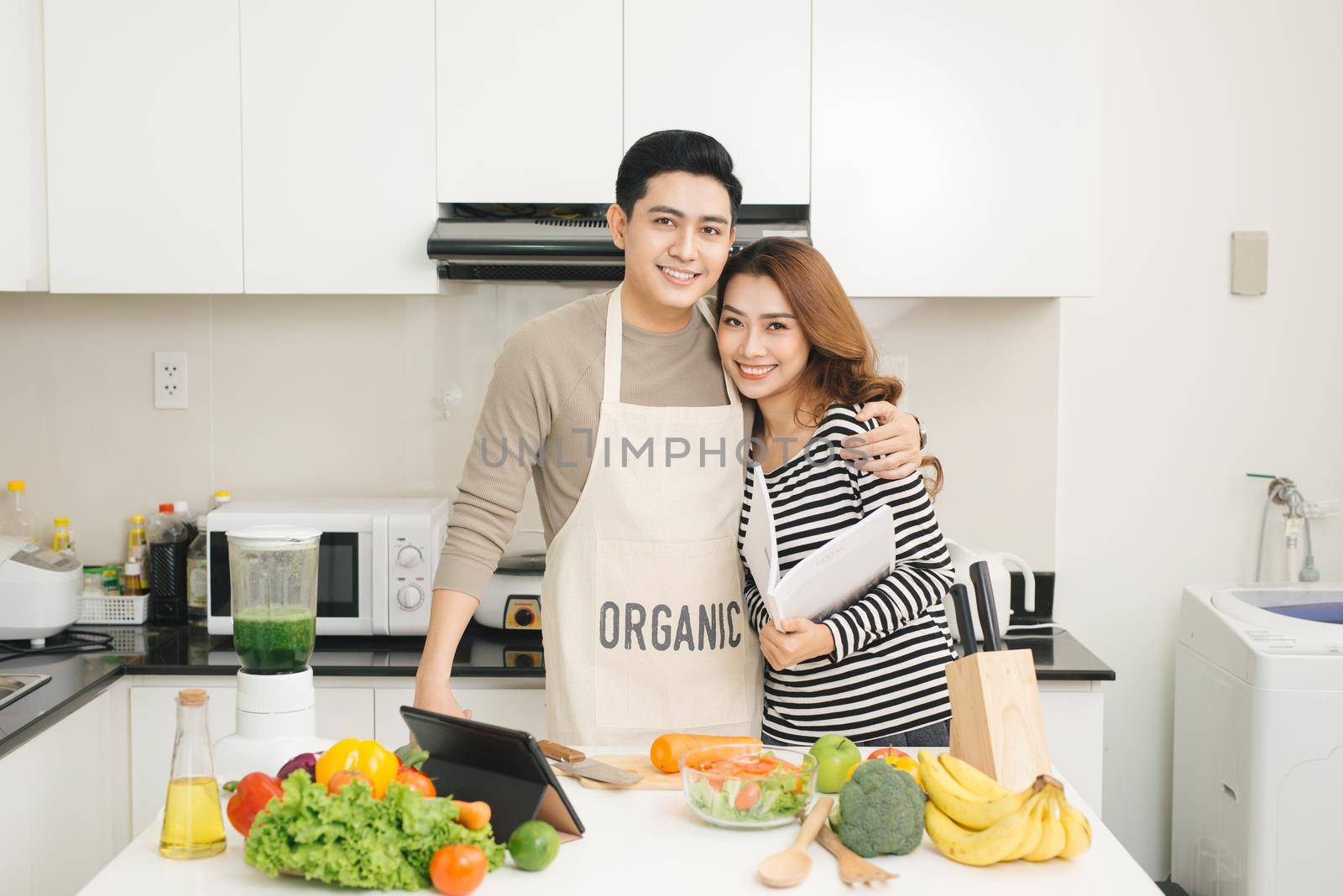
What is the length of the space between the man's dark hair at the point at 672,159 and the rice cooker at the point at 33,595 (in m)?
1.47

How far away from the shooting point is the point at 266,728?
1315 millimetres

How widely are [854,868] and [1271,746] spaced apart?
144 cm

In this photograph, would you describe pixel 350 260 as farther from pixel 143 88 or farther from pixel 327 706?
pixel 327 706

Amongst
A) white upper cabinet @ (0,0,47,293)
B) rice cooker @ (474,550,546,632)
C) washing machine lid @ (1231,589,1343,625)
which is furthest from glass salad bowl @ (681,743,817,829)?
white upper cabinet @ (0,0,47,293)

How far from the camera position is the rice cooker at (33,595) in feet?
7.80

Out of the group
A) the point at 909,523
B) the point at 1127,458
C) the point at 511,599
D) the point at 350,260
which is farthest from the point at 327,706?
the point at 1127,458

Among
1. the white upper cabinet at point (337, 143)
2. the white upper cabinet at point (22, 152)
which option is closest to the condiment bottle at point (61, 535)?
the white upper cabinet at point (22, 152)

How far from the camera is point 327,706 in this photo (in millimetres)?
2281

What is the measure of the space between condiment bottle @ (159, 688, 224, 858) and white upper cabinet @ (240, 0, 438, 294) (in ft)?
4.66

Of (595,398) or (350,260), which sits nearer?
(595,398)

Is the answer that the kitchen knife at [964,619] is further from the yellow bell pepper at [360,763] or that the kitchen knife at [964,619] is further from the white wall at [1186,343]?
the white wall at [1186,343]

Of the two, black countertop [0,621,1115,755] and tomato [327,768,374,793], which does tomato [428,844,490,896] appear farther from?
black countertop [0,621,1115,755]

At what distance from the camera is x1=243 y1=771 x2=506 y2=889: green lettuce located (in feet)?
3.38

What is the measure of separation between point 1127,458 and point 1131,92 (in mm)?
825
